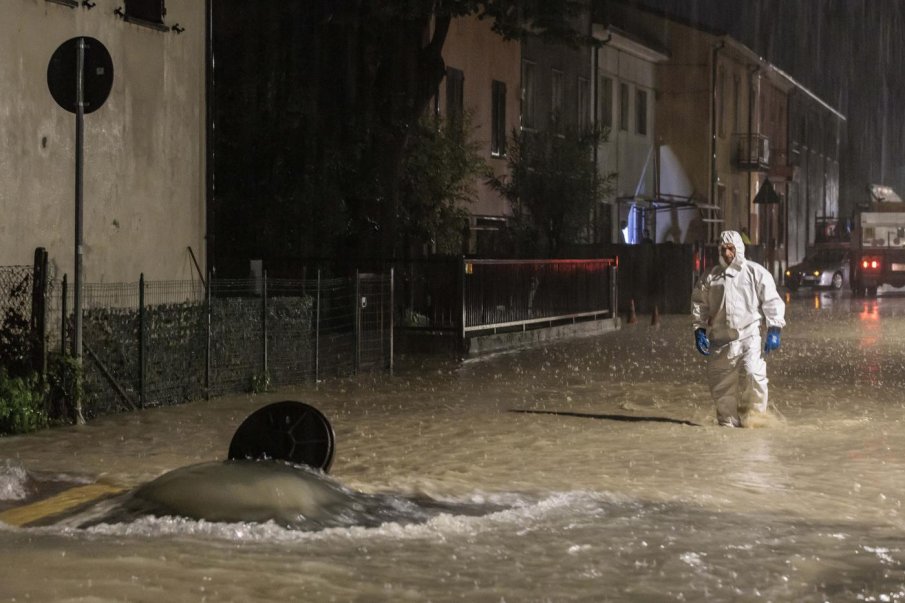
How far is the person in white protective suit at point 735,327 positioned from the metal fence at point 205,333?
5042 millimetres

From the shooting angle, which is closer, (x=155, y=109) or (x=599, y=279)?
(x=155, y=109)

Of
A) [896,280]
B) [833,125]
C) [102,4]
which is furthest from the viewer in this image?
[833,125]

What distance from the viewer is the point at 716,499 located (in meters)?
9.59

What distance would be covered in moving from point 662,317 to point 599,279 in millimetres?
4472

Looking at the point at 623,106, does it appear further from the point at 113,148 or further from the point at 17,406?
the point at 17,406

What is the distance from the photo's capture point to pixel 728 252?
539 inches

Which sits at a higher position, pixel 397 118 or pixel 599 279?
pixel 397 118

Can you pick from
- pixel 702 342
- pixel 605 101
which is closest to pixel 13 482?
pixel 702 342

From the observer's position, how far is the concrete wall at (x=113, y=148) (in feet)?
50.4

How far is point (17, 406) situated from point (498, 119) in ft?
72.1

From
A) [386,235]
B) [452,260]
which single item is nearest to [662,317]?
[386,235]

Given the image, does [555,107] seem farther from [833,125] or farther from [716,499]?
[833,125]

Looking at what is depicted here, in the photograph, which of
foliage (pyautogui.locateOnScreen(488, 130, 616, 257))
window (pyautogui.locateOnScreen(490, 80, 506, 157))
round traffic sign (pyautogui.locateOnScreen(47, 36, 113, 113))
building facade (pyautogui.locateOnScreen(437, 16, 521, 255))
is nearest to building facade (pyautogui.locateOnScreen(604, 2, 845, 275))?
building facade (pyautogui.locateOnScreen(437, 16, 521, 255))

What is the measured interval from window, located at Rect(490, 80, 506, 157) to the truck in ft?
50.9
